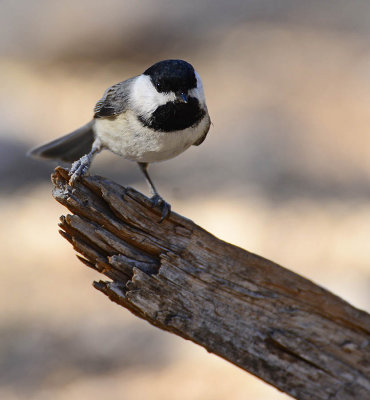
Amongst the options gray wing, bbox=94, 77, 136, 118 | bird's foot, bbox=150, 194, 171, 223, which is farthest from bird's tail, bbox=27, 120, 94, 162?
bird's foot, bbox=150, 194, 171, 223

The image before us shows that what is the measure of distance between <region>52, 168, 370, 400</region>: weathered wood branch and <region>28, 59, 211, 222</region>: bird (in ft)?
0.57

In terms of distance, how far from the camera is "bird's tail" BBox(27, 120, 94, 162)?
340 centimetres

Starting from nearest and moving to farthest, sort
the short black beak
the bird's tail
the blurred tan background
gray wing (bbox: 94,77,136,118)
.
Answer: the short black beak
gray wing (bbox: 94,77,136,118)
the bird's tail
the blurred tan background

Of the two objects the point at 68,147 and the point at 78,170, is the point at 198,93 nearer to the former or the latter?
the point at 78,170

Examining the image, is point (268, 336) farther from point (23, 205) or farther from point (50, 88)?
point (50, 88)

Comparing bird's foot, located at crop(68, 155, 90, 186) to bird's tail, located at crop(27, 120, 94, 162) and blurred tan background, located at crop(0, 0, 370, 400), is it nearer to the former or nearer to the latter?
bird's tail, located at crop(27, 120, 94, 162)

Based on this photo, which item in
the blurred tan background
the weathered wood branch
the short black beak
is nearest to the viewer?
Answer: the weathered wood branch

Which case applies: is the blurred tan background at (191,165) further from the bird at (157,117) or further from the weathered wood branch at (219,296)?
the weathered wood branch at (219,296)

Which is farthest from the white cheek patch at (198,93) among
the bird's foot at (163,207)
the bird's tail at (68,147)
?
the bird's tail at (68,147)

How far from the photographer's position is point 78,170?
2.47 m

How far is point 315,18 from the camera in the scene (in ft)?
21.2

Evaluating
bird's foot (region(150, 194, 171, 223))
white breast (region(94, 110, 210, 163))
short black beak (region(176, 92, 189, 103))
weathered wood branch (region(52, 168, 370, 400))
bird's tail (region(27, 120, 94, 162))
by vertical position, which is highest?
bird's tail (region(27, 120, 94, 162))

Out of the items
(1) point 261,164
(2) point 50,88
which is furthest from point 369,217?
(2) point 50,88

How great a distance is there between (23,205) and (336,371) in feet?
10.8
